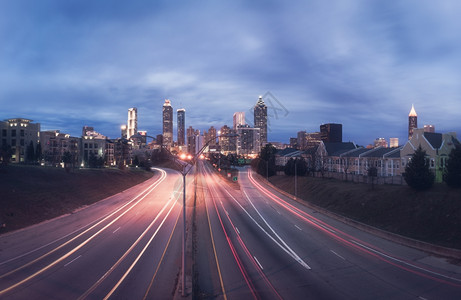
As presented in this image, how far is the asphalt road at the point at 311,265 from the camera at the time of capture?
1834cm

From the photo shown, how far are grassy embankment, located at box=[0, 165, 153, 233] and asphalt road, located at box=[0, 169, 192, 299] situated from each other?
2.42m

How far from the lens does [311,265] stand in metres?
23.1

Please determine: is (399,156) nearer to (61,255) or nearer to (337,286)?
(337,286)

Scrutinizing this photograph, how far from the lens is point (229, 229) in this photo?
117ft

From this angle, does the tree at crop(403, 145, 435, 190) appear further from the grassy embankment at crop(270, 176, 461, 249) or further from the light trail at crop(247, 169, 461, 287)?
the light trail at crop(247, 169, 461, 287)

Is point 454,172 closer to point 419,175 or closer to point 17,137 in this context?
point 419,175

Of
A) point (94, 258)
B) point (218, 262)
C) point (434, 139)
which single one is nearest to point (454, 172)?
point (434, 139)

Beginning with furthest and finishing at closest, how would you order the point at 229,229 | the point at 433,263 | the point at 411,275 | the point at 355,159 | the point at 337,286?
1. the point at 355,159
2. the point at 229,229
3. the point at 433,263
4. the point at 411,275
5. the point at 337,286

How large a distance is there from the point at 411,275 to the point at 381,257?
4146mm

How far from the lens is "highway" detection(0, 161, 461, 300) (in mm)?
18266

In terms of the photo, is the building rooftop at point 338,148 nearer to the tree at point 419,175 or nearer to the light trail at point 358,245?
the light trail at point 358,245

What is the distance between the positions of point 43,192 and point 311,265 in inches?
1621

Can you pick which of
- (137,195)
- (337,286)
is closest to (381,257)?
(337,286)

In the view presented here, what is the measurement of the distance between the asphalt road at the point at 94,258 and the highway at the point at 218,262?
69 millimetres
